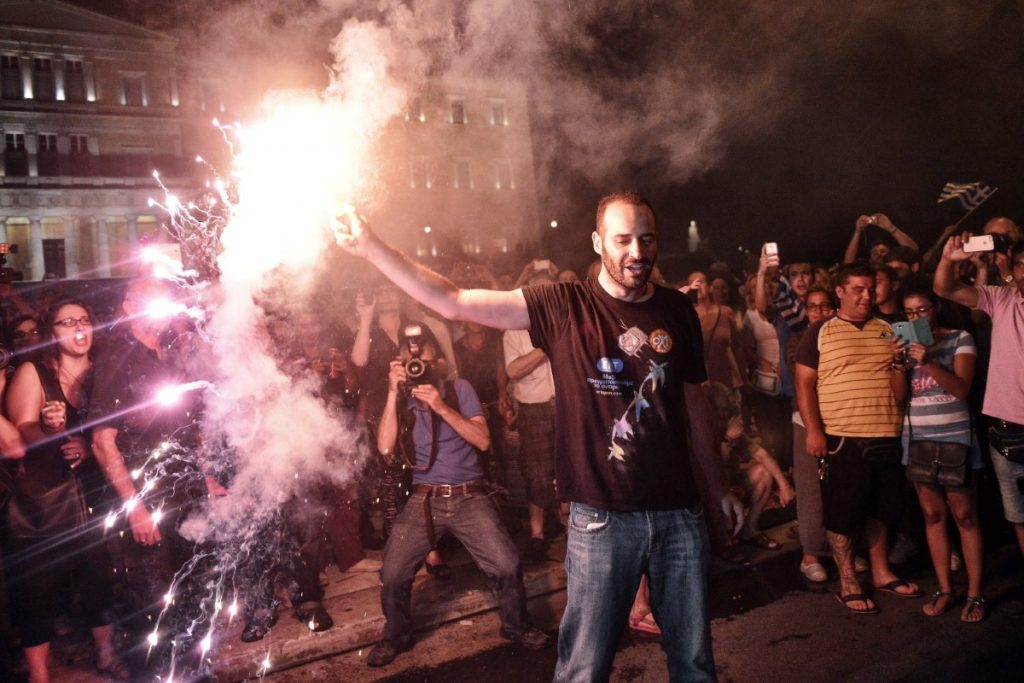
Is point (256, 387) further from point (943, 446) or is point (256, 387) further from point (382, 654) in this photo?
point (943, 446)

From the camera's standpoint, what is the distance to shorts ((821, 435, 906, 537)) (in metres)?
4.75

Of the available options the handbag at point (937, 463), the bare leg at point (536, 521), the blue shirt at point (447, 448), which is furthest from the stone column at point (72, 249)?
the handbag at point (937, 463)

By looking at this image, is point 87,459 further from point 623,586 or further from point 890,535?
point 890,535

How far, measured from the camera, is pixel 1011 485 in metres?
4.52

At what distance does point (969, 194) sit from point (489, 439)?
5.09 m

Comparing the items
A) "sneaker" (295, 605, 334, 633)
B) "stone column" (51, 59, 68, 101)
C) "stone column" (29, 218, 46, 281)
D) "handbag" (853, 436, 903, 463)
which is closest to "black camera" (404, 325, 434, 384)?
"sneaker" (295, 605, 334, 633)

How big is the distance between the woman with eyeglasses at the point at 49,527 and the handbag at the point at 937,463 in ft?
18.7

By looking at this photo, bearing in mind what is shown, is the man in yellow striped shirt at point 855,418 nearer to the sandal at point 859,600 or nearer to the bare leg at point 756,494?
the sandal at point 859,600

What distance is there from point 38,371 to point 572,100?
5.47m

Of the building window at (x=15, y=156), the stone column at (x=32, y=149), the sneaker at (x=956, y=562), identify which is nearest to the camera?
the sneaker at (x=956, y=562)

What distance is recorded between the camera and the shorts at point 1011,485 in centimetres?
448

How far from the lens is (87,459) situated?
4.56 metres

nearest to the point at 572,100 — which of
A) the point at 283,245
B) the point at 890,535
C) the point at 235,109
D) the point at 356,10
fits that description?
the point at 356,10

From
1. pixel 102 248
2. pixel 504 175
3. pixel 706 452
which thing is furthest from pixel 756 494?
pixel 102 248
